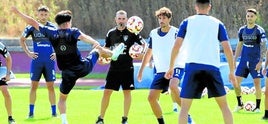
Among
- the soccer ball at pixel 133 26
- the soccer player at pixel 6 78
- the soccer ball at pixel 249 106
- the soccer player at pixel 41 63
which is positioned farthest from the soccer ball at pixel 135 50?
the soccer ball at pixel 249 106

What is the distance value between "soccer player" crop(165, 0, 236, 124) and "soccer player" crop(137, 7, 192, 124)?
1734 mm

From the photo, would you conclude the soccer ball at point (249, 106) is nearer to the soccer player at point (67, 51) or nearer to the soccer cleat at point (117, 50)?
the soccer cleat at point (117, 50)

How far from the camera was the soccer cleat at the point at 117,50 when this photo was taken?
11797 millimetres

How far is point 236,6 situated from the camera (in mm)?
40688

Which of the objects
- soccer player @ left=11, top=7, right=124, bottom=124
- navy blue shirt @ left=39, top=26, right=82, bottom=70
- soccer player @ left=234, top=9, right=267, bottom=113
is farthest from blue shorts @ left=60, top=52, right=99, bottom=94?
soccer player @ left=234, top=9, right=267, bottom=113

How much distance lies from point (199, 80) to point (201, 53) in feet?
1.23

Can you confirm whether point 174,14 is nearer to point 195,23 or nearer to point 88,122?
point 88,122

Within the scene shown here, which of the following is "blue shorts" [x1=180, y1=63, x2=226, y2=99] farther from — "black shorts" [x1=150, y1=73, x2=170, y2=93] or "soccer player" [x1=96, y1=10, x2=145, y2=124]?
"soccer player" [x1=96, y1=10, x2=145, y2=124]

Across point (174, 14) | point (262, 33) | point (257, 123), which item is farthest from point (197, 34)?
point (174, 14)

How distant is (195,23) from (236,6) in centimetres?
3206

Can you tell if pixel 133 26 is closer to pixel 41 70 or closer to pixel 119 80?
pixel 119 80

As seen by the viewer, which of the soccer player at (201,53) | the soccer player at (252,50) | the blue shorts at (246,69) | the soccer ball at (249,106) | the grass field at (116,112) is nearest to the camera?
the soccer player at (201,53)

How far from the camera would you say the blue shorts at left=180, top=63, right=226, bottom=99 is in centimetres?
925

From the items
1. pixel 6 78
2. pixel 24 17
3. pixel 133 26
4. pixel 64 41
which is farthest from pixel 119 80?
pixel 24 17
